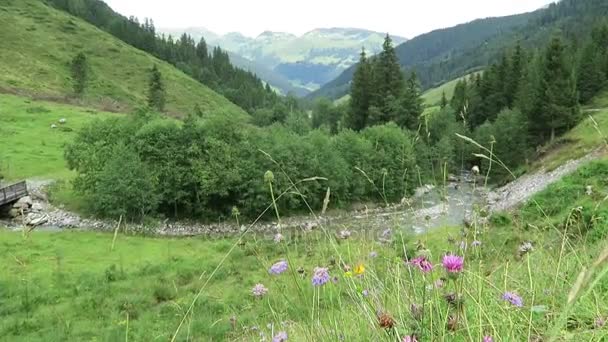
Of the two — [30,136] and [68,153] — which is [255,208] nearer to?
[68,153]

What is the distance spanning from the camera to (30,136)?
5672 cm

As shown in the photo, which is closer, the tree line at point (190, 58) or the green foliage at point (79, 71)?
the green foliage at point (79, 71)

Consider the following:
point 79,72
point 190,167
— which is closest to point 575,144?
point 190,167

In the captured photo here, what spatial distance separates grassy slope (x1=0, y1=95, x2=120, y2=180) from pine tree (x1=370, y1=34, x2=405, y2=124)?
126 ft

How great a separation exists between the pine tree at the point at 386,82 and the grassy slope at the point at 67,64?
38.5 metres

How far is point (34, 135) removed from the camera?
5747 cm

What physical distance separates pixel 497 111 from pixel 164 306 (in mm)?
67628

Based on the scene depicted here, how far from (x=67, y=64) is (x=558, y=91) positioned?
9256cm

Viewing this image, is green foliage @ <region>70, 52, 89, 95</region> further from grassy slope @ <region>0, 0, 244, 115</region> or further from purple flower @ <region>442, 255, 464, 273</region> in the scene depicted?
purple flower @ <region>442, 255, 464, 273</region>

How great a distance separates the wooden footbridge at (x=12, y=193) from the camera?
35875mm

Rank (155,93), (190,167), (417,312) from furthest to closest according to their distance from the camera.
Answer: (155,93) → (190,167) → (417,312)

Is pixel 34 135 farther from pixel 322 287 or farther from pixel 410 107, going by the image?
pixel 322 287

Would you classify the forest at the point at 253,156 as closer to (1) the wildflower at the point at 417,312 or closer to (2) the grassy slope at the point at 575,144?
(2) the grassy slope at the point at 575,144

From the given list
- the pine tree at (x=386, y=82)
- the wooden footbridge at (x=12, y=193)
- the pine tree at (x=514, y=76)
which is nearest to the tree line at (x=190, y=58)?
the pine tree at (x=386, y=82)
